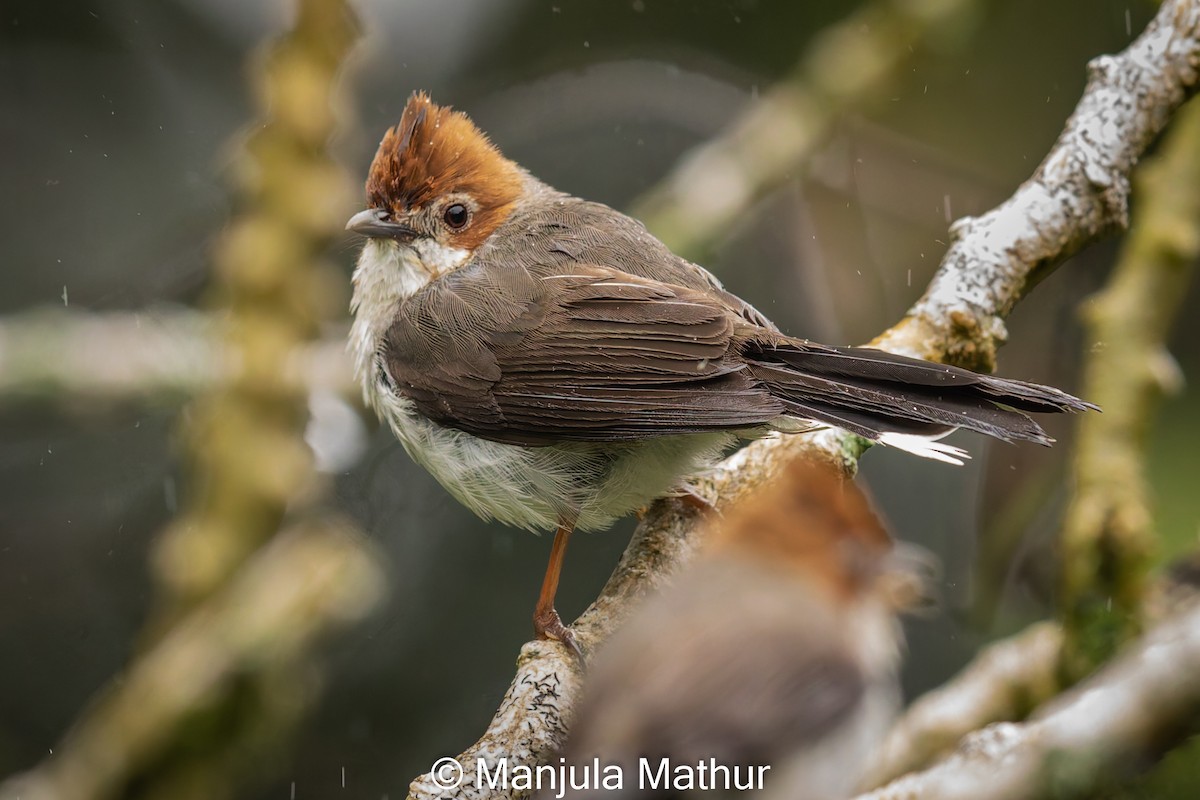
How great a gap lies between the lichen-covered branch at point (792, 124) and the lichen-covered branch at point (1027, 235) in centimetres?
65

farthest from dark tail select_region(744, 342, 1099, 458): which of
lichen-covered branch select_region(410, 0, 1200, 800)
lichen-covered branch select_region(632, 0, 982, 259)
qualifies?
lichen-covered branch select_region(632, 0, 982, 259)

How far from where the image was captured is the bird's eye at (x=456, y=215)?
400cm

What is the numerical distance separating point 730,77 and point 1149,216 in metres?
2.58

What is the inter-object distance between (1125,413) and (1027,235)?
0.68 meters

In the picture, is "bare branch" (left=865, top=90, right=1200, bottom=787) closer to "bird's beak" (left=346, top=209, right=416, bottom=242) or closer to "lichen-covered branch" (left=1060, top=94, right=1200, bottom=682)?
"lichen-covered branch" (left=1060, top=94, right=1200, bottom=682)

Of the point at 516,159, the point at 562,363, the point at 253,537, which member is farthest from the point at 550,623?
the point at 516,159

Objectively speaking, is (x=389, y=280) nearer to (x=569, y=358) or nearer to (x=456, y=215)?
(x=456, y=215)

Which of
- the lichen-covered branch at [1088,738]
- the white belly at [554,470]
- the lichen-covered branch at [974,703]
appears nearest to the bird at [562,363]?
the white belly at [554,470]

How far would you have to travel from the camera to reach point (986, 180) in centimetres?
562

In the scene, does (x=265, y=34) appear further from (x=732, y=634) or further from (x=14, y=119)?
(x=732, y=634)

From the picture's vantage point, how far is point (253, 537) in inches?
152

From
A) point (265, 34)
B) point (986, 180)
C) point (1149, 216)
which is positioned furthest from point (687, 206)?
point (265, 34)

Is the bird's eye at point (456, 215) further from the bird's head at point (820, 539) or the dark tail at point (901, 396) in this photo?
the bird's head at point (820, 539)

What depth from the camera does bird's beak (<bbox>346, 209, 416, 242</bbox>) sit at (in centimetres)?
385
